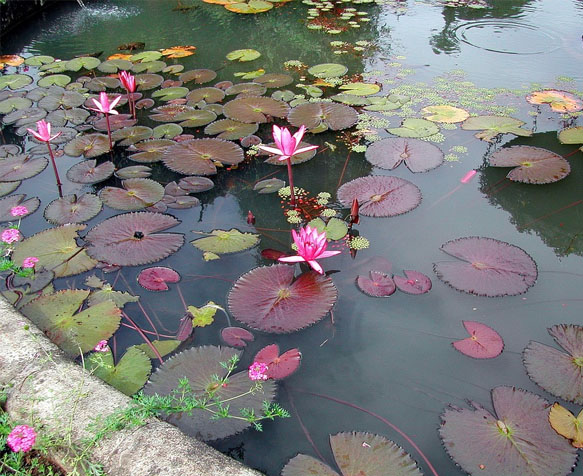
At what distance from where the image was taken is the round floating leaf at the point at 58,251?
234 cm

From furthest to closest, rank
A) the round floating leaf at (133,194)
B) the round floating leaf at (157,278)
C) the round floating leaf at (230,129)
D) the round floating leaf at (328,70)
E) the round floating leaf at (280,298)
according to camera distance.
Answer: the round floating leaf at (328,70) → the round floating leaf at (230,129) → the round floating leaf at (133,194) → the round floating leaf at (157,278) → the round floating leaf at (280,298)

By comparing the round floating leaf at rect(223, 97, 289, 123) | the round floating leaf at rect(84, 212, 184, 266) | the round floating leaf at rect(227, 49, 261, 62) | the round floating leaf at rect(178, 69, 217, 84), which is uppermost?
the round floating leaf at rect(227, 49, 261, 62)

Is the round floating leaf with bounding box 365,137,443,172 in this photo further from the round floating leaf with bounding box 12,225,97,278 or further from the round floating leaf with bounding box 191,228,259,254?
the round floating leaf with bounding box 12,225,97,278

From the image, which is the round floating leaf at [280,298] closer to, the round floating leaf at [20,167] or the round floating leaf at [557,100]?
the round floating leaf at [20,167]

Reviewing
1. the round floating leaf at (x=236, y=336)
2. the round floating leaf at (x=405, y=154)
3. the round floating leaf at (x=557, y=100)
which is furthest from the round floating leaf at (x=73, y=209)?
the round floating leaf at (x=557, y=100)

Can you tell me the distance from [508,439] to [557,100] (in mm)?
3069

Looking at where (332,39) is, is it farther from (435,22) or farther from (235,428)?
(235,428)

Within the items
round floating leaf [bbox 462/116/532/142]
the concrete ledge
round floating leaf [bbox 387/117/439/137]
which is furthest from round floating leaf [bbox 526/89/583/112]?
the concrete ledge

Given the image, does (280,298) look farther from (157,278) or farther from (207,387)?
(157,278)

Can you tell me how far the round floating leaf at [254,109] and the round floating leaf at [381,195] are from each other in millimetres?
1099

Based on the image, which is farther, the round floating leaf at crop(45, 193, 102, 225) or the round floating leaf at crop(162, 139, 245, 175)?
the round floating leaf at crop(162, 139, 245, 175)

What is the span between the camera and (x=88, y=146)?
3340mm

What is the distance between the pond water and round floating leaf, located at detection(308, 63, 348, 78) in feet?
0.43

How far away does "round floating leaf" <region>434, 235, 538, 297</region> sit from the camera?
212cm
